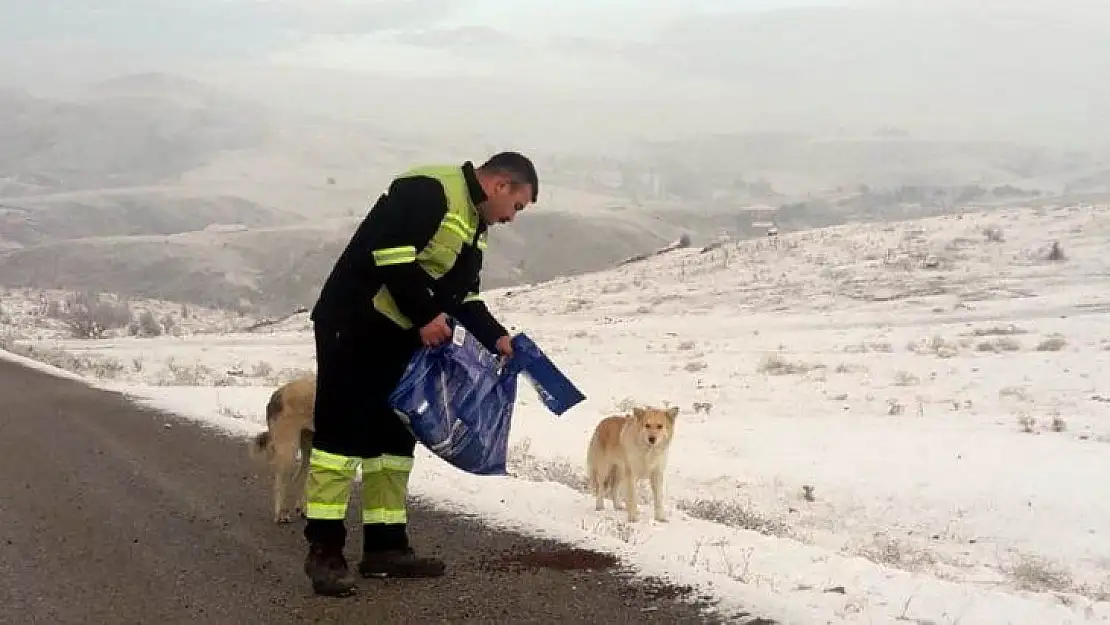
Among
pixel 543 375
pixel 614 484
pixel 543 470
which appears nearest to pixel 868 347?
pixel 543 470

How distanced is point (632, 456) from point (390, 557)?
2.85 meters

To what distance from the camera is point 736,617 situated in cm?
422

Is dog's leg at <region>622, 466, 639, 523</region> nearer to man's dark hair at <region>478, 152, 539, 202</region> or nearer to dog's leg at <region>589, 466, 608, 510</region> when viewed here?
dog's leg at <region>589, 466, 608, 510</region>

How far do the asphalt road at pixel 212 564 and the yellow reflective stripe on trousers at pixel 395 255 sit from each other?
1.55m

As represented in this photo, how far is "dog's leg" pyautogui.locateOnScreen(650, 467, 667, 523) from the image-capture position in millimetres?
7059

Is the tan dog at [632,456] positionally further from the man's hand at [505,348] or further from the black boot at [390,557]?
the man's hand at [505,348]

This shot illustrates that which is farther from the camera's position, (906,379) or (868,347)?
(868,347)

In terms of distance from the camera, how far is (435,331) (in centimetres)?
444

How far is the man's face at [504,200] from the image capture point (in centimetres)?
460

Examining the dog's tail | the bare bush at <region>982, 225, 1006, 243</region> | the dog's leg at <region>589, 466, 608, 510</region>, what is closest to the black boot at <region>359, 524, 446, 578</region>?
the dog's tail

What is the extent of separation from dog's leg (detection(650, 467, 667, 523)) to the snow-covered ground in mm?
109

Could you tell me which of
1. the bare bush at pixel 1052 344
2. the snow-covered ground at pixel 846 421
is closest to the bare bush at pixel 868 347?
the snow-covered ground at pixel 846 421

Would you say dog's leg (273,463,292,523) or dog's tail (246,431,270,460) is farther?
dog's tail (246,431,270,460)

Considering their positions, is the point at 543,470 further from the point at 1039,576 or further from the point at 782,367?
the point at 782,367
